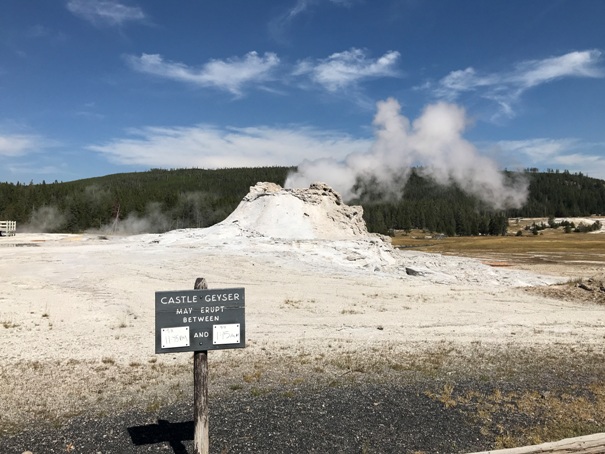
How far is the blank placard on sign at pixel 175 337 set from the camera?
636 cm

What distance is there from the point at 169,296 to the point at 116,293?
17.4 m

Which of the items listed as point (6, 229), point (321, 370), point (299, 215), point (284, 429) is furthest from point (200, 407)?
point (6, 229)

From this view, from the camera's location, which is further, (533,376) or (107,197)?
(107,197)

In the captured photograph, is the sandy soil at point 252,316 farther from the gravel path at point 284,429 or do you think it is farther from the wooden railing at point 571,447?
the wooden railing at point 571,447

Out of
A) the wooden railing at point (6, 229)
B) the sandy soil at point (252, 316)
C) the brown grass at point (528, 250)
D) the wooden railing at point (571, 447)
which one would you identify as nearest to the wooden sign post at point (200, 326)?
the sandy soil at point (252, 316)

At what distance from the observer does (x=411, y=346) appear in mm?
13492

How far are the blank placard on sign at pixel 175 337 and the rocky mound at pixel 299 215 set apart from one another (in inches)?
1359

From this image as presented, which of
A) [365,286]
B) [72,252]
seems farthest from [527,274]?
[72,252]

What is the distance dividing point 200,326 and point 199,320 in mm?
82

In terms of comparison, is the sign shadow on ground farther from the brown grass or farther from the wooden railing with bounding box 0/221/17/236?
the wooden railing with bounding box 0/221/17/236

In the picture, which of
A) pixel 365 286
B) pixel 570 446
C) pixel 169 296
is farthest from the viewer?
pixel 365 286

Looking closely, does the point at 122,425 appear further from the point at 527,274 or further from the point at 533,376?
the point at 527,274

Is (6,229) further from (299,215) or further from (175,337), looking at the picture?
(175,337)

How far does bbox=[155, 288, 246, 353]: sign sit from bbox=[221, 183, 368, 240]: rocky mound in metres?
34.4
